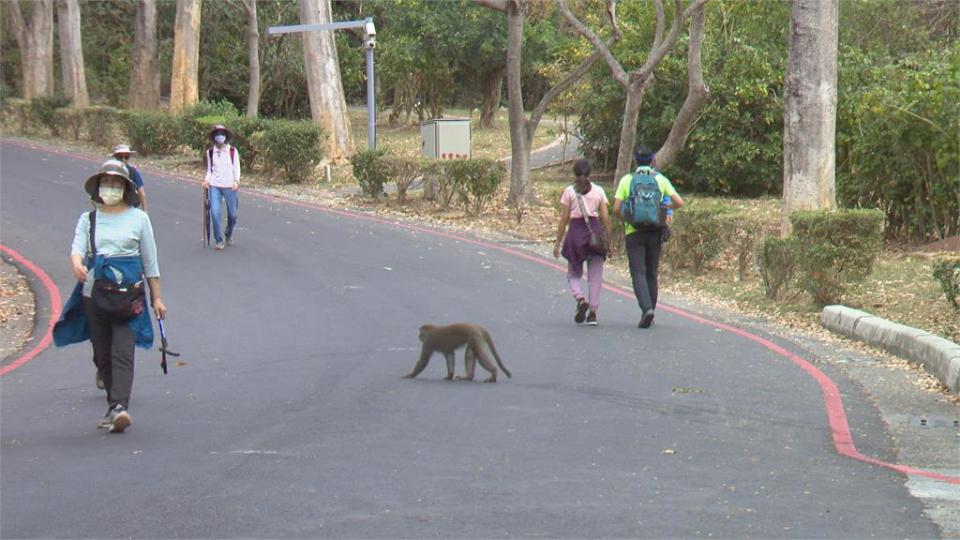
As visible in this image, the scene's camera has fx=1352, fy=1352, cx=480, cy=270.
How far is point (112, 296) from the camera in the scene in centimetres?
865

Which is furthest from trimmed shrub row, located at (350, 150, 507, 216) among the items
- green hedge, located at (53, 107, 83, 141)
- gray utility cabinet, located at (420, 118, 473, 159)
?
green hedge, located at (53, 107, 83, 141)

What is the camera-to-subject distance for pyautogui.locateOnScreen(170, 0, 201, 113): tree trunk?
3825 centimetres

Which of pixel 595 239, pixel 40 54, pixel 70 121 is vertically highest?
pixel 40 54

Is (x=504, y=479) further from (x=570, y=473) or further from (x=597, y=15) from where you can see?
(x=597, y=15)

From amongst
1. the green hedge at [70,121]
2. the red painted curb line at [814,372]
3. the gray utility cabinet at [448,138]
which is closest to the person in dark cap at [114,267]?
the red painted curb line at [814,372]

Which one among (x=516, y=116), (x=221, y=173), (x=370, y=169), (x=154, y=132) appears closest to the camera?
(x=221, y=173)

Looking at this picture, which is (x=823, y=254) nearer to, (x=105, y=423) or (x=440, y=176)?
(x=105, y=423)

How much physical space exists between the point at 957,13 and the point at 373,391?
23.0m

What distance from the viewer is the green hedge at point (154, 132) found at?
34906 mm

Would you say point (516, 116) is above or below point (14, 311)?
above

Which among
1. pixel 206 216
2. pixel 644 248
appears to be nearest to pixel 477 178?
pixel 206 216

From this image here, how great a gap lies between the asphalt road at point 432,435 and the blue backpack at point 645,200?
1096 mm

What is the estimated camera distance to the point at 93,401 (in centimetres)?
999

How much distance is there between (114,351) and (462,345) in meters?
2.80
